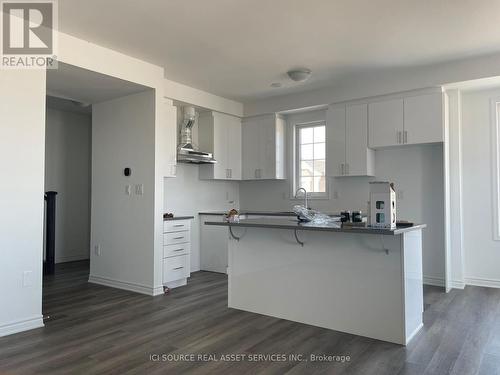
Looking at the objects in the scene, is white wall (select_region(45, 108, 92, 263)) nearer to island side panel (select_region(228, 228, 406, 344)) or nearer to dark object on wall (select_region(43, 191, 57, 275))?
dark object on wall (select_region(43, 191, 57, 275))

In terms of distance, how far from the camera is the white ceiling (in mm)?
3105

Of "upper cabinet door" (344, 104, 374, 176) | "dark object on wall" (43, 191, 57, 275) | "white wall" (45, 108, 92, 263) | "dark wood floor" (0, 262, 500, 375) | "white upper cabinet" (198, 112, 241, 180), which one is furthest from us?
"white wall" (45, 108, 92, 263)

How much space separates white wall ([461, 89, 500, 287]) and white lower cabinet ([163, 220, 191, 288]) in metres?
3.58

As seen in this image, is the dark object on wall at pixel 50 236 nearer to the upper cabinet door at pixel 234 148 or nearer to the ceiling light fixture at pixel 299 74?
the upper cabinet door at pixel 234 148

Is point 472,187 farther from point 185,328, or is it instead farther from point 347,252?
point 185,328

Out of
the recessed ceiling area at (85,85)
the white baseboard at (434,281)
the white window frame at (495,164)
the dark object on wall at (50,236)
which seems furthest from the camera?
the dark object on wall at (50,236)

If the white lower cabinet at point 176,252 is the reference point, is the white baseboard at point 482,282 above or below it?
below

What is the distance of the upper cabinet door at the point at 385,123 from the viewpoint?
4840 mm

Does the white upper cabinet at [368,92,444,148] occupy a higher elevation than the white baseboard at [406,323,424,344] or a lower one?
higher

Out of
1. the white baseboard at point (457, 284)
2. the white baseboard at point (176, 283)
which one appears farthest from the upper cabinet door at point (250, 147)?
the white baseboard at point (457, 284)

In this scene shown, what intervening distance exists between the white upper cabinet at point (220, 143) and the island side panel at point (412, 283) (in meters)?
3.40

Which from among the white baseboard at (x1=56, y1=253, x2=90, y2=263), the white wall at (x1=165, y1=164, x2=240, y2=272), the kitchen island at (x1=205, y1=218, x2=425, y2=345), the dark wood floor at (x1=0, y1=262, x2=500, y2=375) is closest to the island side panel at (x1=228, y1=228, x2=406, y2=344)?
the kitchen island at (x1=205, y1=218, x2=425, y2=345)

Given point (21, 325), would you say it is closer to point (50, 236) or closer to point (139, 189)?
point (139, 189)

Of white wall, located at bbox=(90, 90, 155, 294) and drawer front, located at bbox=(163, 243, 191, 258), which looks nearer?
white wall, located at bbox=(90, 90, 155, 294)
